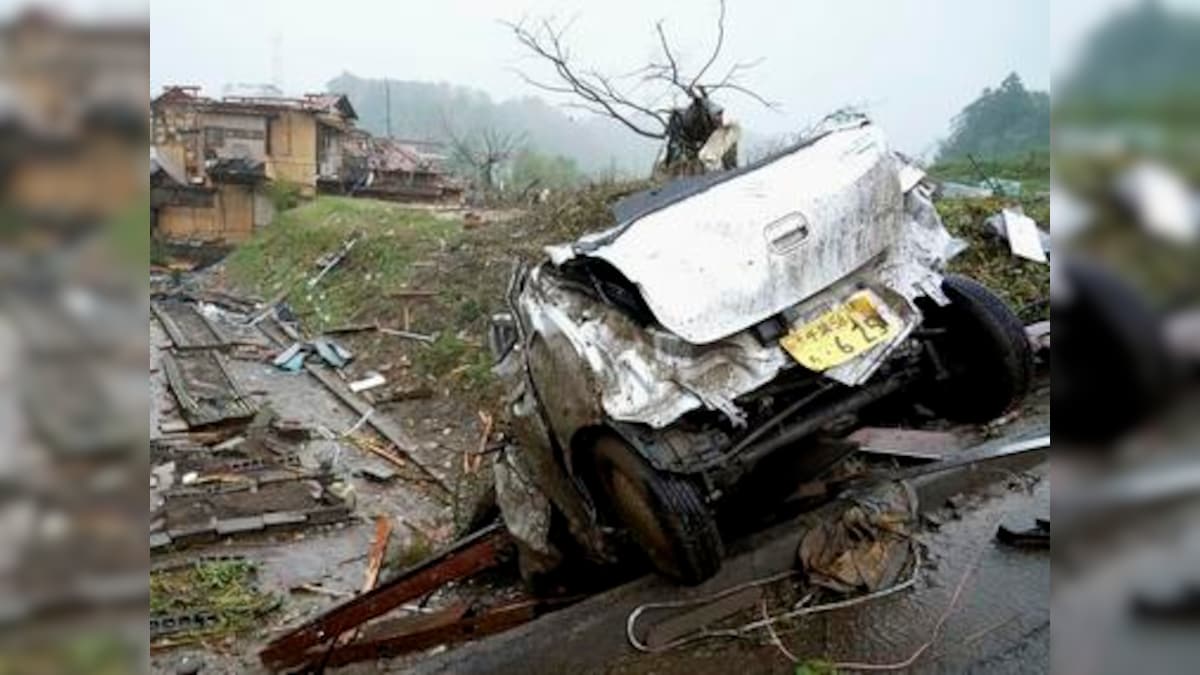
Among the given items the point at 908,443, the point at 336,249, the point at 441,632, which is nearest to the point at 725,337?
the point at 441,632

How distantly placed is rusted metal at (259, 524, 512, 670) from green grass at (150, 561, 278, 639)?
172 centimetres

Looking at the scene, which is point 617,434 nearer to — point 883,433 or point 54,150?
point 883,433

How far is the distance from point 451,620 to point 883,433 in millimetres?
2720

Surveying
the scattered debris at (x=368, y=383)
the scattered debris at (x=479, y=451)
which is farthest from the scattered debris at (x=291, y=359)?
the scattered debris at (x=479, y=451)

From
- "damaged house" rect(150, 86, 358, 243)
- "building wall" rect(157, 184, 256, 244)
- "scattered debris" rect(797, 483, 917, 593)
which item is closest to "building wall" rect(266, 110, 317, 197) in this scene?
"damaged house" rect(150, 86, 358, 243)

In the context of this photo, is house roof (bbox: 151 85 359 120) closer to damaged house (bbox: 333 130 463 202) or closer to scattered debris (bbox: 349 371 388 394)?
damaged house (bbox: 333 130 463 202)

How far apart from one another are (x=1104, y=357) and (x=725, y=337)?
3.24 m

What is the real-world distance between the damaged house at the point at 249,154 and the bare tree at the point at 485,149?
4.03m

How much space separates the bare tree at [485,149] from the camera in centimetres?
2677

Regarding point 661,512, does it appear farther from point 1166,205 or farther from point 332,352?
point 332,352

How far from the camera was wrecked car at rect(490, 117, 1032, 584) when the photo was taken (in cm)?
390

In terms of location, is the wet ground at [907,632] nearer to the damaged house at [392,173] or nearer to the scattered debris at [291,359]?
the scattered debris at [291,359]

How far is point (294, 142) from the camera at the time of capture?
101ft

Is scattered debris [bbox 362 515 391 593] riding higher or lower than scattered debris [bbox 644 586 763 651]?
lower
